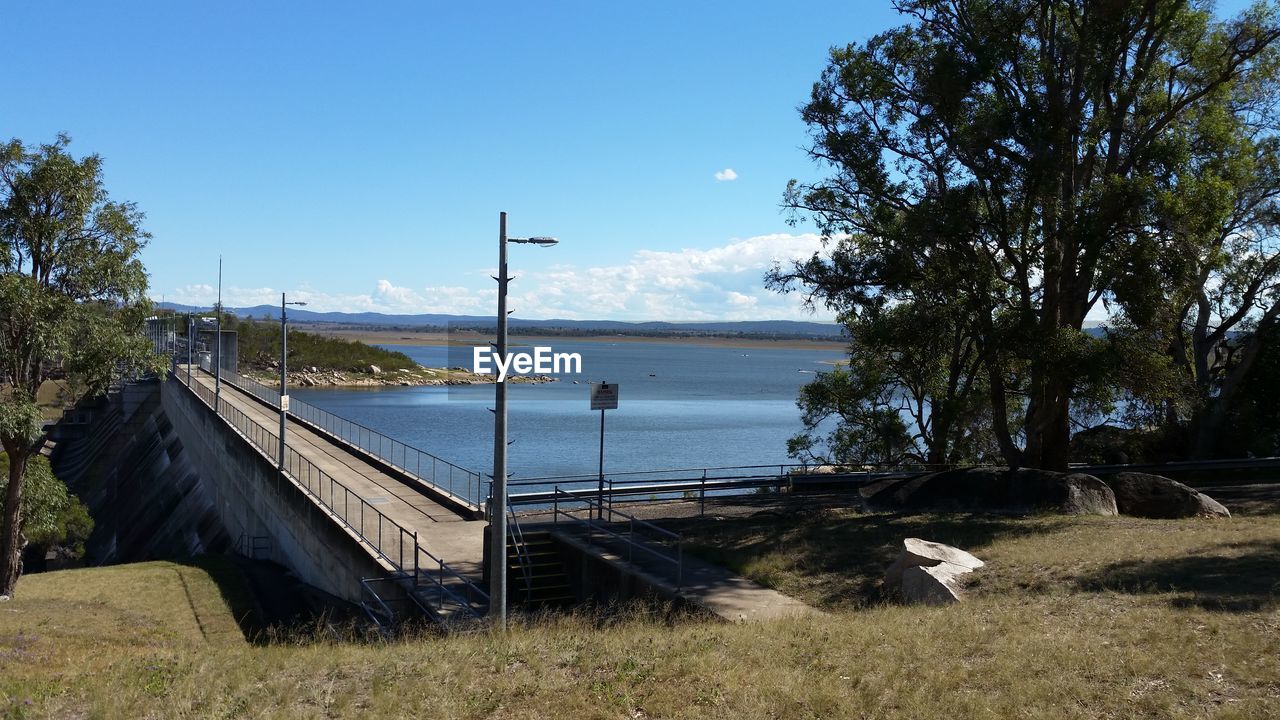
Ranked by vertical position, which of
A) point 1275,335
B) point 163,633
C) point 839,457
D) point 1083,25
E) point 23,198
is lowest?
point 163,633

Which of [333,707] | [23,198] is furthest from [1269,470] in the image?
[23,198]

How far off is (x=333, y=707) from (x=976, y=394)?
86.3ft

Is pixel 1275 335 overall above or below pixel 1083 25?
below

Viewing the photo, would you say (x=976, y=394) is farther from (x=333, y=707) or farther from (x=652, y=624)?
(x=333, y=707)

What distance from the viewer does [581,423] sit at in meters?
82.2

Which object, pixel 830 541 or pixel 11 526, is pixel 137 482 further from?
pixel 830 541

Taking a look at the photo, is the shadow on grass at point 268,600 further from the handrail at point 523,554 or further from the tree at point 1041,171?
the tree at point 1041,171

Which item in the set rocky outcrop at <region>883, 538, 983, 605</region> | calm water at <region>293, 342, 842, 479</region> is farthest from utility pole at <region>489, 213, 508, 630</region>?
calm water at <region>293, 342, 842, 479</region>

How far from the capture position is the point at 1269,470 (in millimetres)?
30688

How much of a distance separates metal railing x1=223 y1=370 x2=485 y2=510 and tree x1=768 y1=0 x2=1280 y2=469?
11.9 metres

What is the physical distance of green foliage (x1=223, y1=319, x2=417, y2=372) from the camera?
160000 mm

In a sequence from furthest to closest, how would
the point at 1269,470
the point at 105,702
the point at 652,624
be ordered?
the point at 1269,470
the point at 652,624
the point at 105,702

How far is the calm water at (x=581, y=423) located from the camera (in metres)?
58.6

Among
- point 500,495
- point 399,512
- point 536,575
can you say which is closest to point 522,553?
point 536,575
